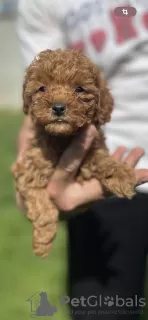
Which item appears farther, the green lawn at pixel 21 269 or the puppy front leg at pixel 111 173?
the green lawn at pixel 21 269

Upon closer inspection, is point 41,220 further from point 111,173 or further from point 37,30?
point 37,30

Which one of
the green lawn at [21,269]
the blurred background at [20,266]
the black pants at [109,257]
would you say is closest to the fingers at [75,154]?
the black pants at [109,257]

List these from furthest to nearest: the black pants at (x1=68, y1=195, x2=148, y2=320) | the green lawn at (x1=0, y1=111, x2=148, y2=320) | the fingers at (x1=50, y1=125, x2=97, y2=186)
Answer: the green lawn at (x1=0, y1=111, x2=148, y2=320), the black pants at (x1=68, y1=195, x2=148, y2=320), the fingers at (x1=50, y1=125, x2=97, y2=186)

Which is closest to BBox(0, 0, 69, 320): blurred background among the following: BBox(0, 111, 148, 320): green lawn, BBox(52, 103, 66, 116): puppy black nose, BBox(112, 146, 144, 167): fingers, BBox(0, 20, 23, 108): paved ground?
BBox(0, 111, 148, 320): green lawn

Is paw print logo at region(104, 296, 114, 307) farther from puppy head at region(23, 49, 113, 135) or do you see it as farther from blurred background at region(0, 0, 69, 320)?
blurred background at region(0, 0, 69, 320)

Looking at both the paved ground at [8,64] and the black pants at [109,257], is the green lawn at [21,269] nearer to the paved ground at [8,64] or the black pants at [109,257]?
the black pants at [109,257]

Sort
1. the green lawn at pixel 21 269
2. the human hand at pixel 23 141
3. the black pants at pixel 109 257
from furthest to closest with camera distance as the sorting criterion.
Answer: the green lawn at pixel 21 269 < the black pants at pixel 109 257 < the human hand at pixel 23 141
